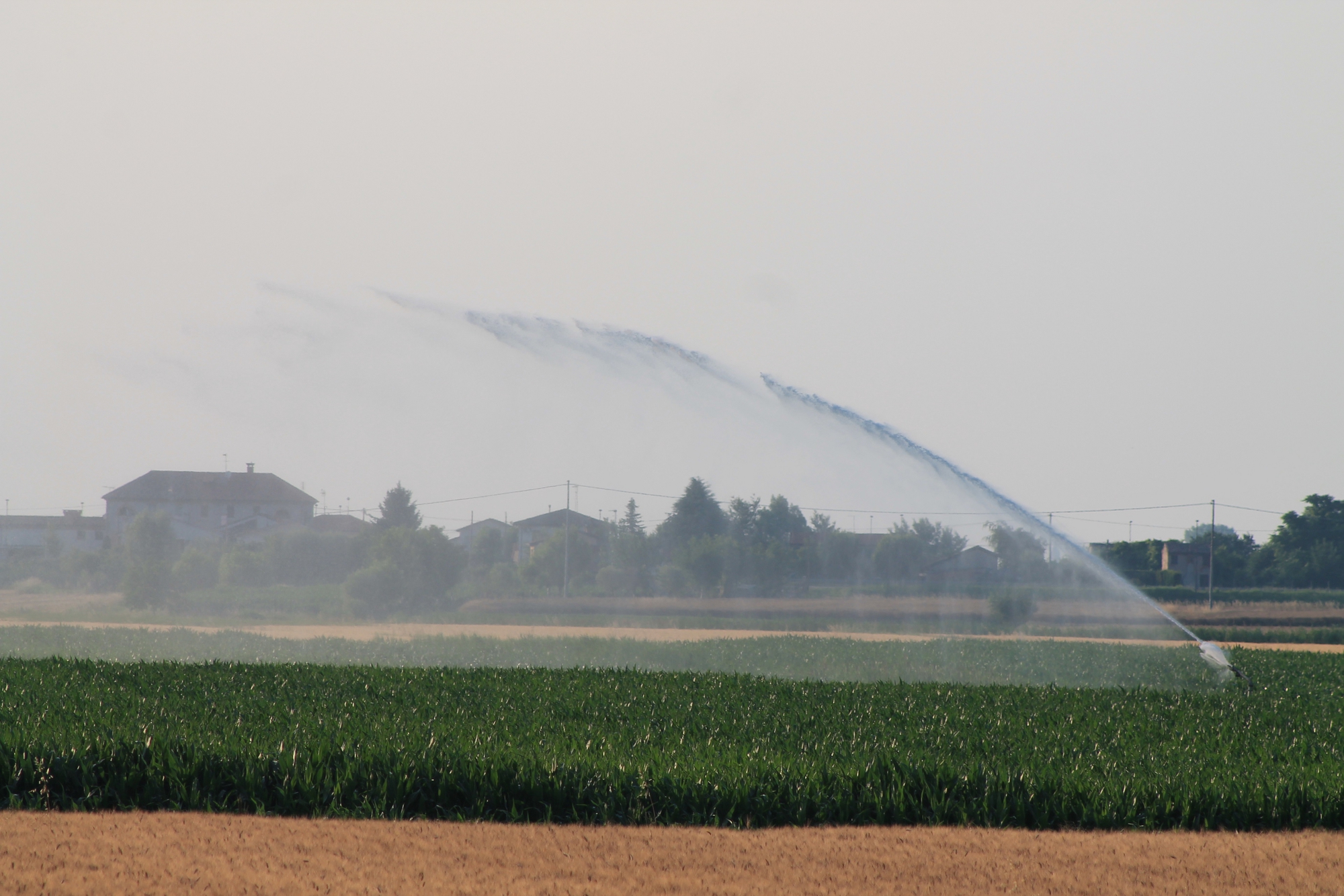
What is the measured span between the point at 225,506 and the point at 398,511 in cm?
1168

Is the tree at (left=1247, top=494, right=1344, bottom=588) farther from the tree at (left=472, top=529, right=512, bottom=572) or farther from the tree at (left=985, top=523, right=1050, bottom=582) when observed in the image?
the tree at (left=472, top=529, right=512, bottom=572)

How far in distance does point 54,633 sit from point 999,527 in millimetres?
29922

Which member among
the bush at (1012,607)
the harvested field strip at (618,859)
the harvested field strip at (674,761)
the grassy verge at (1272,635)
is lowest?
the grassy verge at (1272,635)

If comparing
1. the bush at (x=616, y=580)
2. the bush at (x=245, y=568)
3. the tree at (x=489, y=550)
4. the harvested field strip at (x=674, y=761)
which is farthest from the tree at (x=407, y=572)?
the harvested field strip at (x=674, y=761)

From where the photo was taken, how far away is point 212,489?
42750 millimetres

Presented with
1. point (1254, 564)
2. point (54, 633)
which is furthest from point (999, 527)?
point (1254, 564)

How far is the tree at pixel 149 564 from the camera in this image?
3366 centimetres

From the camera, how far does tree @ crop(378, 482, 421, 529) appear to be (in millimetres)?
32000

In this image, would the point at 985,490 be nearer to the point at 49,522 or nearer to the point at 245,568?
the point at 245,568

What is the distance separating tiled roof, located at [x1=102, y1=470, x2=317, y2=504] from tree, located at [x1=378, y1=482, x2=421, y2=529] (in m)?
4.44

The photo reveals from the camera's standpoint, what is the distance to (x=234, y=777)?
11922 millimetres

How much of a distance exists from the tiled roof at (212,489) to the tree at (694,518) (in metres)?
13.2

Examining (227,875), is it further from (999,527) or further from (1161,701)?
(999,527)

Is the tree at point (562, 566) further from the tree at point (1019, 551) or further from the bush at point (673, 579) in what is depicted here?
the tree at point (1019, 551)
